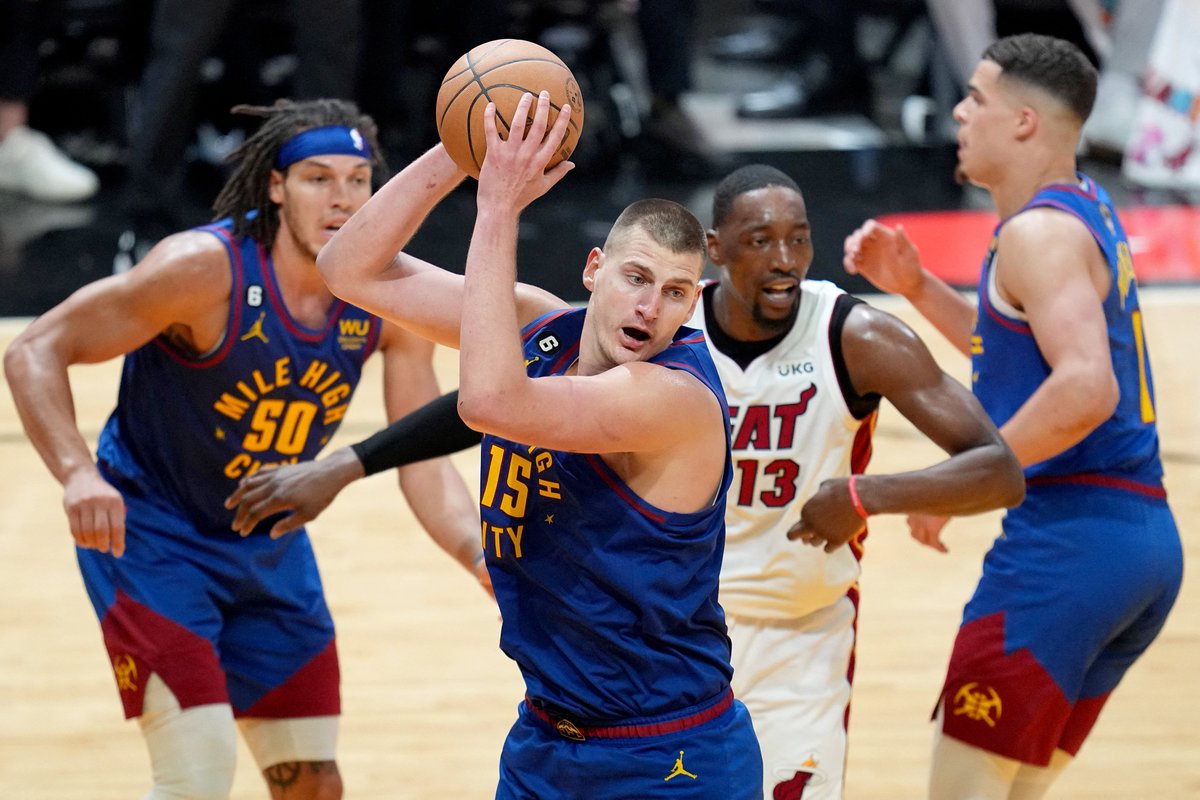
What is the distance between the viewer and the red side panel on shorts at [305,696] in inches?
177

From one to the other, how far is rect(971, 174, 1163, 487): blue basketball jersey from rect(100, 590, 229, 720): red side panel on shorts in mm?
2110

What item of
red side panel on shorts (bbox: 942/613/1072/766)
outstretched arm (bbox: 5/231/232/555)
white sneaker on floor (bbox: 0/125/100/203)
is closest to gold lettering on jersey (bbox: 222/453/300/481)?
outstretched arm (bbox: 5/231/232/555)

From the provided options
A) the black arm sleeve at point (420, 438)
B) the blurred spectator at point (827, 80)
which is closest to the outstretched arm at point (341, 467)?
the black arm sleeve at point (420, 438)

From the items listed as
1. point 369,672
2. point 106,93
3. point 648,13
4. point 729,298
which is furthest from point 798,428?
point 106,93

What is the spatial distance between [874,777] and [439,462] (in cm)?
172

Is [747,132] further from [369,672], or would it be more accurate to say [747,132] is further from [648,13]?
[369,672]

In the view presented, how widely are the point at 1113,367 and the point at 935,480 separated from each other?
2.69 feet

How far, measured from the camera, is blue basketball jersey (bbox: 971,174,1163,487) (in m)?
4.21

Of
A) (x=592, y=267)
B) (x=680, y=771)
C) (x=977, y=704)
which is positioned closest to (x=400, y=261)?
(x=592, y=267)

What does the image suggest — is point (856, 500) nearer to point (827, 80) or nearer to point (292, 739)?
point (292, 739)

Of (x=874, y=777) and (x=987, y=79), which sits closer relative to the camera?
(x=987, y=79)

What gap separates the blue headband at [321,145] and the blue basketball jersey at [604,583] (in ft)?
4.85

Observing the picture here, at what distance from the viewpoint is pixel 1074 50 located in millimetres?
4504

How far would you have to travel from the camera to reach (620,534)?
315 centimetres
